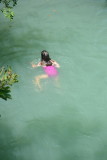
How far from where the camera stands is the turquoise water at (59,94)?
21.8 ft

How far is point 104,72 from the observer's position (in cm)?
894

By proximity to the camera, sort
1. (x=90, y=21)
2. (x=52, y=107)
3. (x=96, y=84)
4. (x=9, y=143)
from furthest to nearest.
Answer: (x=90, y=21) < (x=96, y=84) < (x=52, y=107) < (x=9, y=143)

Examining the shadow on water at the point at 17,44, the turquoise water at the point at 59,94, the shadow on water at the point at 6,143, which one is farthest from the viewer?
the shadow on water at the point at 17,44

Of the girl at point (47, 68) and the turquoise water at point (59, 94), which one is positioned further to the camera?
the girl at point (47, 68)

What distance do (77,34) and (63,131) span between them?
6100 millimetres

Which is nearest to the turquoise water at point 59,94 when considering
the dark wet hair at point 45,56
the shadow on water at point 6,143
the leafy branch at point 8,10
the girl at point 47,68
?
the shadow on water at point 6,143

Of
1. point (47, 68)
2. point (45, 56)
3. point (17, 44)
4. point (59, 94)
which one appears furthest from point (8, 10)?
point (17, 44)

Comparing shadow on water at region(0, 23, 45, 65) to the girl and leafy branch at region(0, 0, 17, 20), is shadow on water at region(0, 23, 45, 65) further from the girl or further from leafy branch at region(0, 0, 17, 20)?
leafy branch at region(0, 0, 17, 20)

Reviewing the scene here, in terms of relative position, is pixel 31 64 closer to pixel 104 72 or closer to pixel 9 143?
pixel 104 72

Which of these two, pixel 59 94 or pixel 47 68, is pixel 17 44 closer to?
pixel 47 68

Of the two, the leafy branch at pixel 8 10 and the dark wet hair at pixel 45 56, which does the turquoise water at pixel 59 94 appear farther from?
the leafy branch at pixel 8 10

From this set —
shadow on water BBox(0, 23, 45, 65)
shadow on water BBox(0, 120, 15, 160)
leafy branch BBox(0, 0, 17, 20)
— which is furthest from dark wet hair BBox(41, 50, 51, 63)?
shadow on water BBox(0, 120, 15, 160)

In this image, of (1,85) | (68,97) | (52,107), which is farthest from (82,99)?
(1,85)

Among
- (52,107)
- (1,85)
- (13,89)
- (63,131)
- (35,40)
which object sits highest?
(35,40)
